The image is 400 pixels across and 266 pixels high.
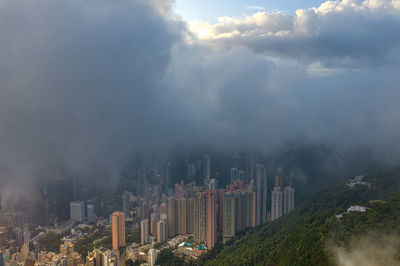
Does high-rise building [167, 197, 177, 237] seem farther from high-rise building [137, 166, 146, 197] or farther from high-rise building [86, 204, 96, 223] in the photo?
high-rise building [86, 204, 96, 223]

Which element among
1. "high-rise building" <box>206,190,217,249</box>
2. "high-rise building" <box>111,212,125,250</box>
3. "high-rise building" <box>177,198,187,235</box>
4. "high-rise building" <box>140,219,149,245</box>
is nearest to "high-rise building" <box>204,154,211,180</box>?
"high-rise building" <box>177,198,187,235</box>

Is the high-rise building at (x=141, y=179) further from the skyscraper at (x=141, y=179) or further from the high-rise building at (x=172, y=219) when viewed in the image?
the high-rise building at (x=172, y=219)

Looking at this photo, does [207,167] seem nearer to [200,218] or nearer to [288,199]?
[288,199]

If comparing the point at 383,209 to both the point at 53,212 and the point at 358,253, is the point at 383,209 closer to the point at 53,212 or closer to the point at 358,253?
the point at 358,253

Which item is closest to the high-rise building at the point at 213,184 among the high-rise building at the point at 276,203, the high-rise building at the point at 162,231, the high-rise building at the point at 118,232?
the high-rise building at the point at 276,203

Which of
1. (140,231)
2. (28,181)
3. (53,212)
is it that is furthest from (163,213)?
(28,181)
